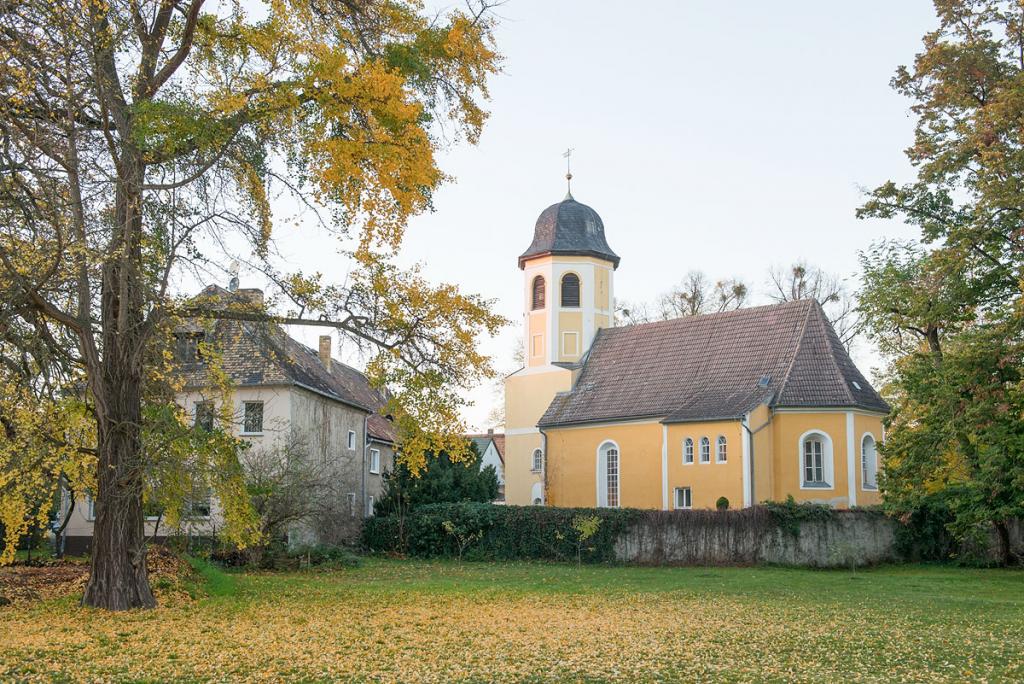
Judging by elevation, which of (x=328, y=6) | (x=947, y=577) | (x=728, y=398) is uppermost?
(x=328, y=6)

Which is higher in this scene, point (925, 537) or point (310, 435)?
point (310, 435)

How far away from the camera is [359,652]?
10758 mm

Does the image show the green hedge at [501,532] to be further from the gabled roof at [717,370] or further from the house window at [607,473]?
the house window at [607,473]

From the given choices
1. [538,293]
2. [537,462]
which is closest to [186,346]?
[537,462]

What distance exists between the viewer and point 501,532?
99.3 ft

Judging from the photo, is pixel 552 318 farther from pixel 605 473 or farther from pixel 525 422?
pixel 605 473

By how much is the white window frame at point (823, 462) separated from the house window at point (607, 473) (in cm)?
749

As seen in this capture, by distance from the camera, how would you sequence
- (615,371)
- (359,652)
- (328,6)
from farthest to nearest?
(615,371) → (328,6) → (359,652)

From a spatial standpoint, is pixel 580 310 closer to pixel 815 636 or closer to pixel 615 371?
pixel 615 371

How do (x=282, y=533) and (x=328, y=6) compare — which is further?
(x=282, y=533)

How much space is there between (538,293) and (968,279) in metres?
21.7

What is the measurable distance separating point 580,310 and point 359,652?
1319 inches

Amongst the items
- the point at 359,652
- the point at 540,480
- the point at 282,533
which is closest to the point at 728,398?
the point at 540,480

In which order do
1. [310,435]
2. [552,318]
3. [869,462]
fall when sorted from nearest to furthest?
1. [310,435]
2. [869,462]
3. [552,318]
